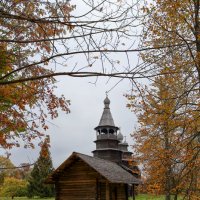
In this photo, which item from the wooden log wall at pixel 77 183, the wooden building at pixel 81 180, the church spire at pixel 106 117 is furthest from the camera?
the church spire at pixel 106 117

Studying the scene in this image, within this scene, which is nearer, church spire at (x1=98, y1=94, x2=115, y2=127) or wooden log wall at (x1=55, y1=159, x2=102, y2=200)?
wooden log wall at (x1=55, y1=159, x2=102, y2=200)

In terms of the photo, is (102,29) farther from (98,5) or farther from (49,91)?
(49,91)

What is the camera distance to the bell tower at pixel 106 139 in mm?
43750

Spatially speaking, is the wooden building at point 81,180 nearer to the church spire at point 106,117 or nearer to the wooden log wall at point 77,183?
the wooden log wall at point 77,183

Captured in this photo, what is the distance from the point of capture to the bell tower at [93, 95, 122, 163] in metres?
43.8

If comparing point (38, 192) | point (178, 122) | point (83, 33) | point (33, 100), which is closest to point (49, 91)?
point (33, 100)

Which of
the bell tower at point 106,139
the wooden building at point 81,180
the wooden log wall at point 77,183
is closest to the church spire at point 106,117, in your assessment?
the bell tower at point 106,139

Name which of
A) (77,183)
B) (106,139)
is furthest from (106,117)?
(77,183)

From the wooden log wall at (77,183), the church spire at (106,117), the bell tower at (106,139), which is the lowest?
the wooden log wall at (77,183)

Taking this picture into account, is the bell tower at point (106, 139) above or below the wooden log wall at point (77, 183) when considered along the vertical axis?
above

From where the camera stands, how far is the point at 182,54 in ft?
41.9

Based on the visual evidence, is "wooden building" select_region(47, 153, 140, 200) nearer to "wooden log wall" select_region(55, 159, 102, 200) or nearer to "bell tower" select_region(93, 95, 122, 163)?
"wooden log wall" select_region(55, 159, 102, 200)

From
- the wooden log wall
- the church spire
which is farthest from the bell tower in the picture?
the wooden log wall

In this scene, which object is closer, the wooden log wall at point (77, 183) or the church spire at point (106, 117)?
the wooden log wall at point (77, 183)
